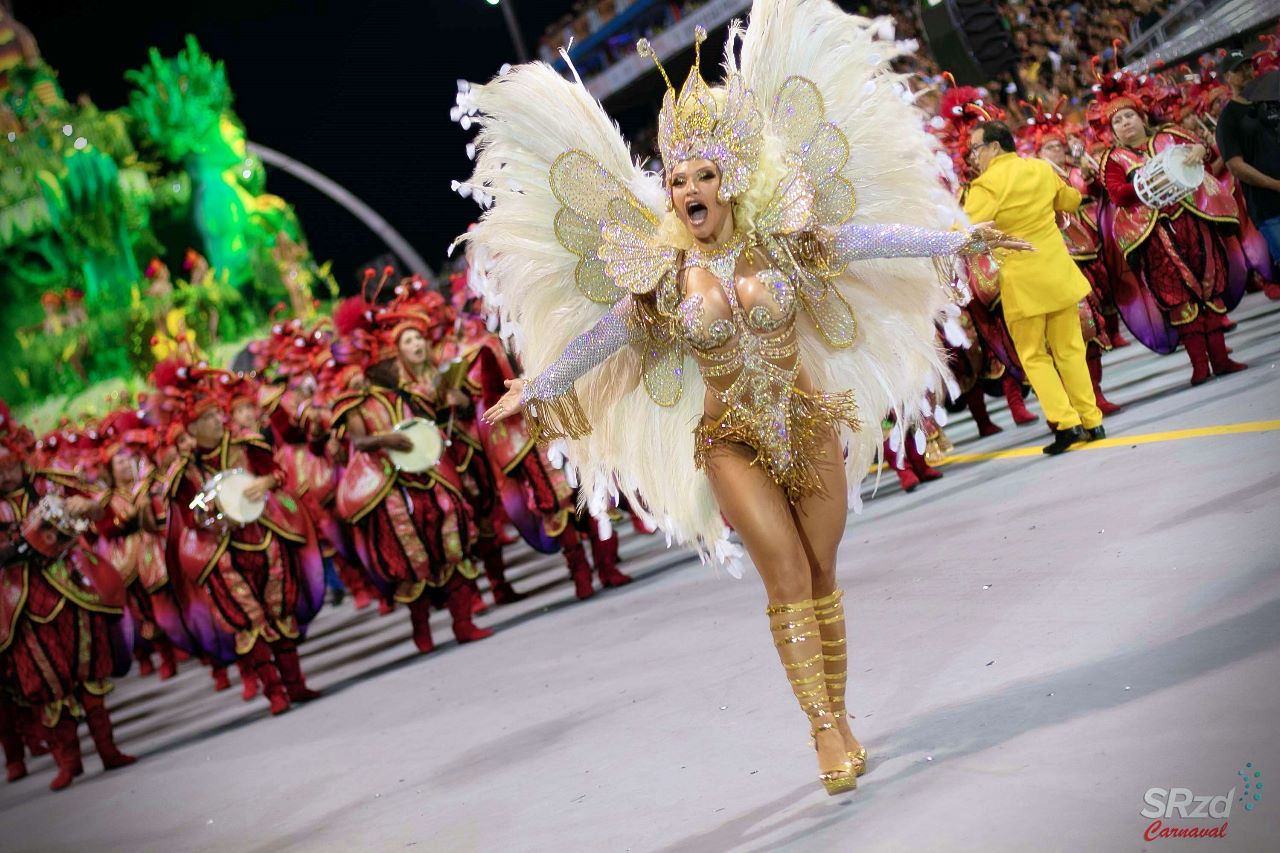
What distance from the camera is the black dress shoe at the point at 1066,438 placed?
838cm

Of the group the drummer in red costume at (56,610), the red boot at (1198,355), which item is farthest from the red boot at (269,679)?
the red boot at (1198,355)

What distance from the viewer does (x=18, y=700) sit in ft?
31.6

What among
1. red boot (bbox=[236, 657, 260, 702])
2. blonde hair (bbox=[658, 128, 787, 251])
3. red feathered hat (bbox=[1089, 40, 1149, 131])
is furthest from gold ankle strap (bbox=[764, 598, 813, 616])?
red boot (bbox=[236, 657, 260, 702])

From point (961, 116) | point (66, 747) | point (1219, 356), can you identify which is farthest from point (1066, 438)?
point (66, 747)

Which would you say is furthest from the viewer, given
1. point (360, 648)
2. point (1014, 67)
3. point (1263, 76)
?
point (1014, 67)

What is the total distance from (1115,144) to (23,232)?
35064mm

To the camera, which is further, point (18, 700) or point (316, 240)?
point (316, 240)

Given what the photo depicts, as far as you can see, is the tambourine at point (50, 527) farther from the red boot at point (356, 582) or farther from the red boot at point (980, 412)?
the red boot at point (980, 412)

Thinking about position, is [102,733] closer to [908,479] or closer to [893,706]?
[908,479]

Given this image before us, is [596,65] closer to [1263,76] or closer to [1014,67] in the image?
[1014,67]

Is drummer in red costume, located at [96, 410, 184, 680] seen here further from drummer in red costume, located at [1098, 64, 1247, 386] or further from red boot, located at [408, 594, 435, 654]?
drummer in red costume, located at [1098, 64, 1247, 386]

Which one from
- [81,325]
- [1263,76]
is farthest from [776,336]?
[81,325]

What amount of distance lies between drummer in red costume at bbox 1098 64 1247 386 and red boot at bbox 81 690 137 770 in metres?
7.47

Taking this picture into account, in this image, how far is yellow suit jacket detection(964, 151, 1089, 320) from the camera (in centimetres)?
820
